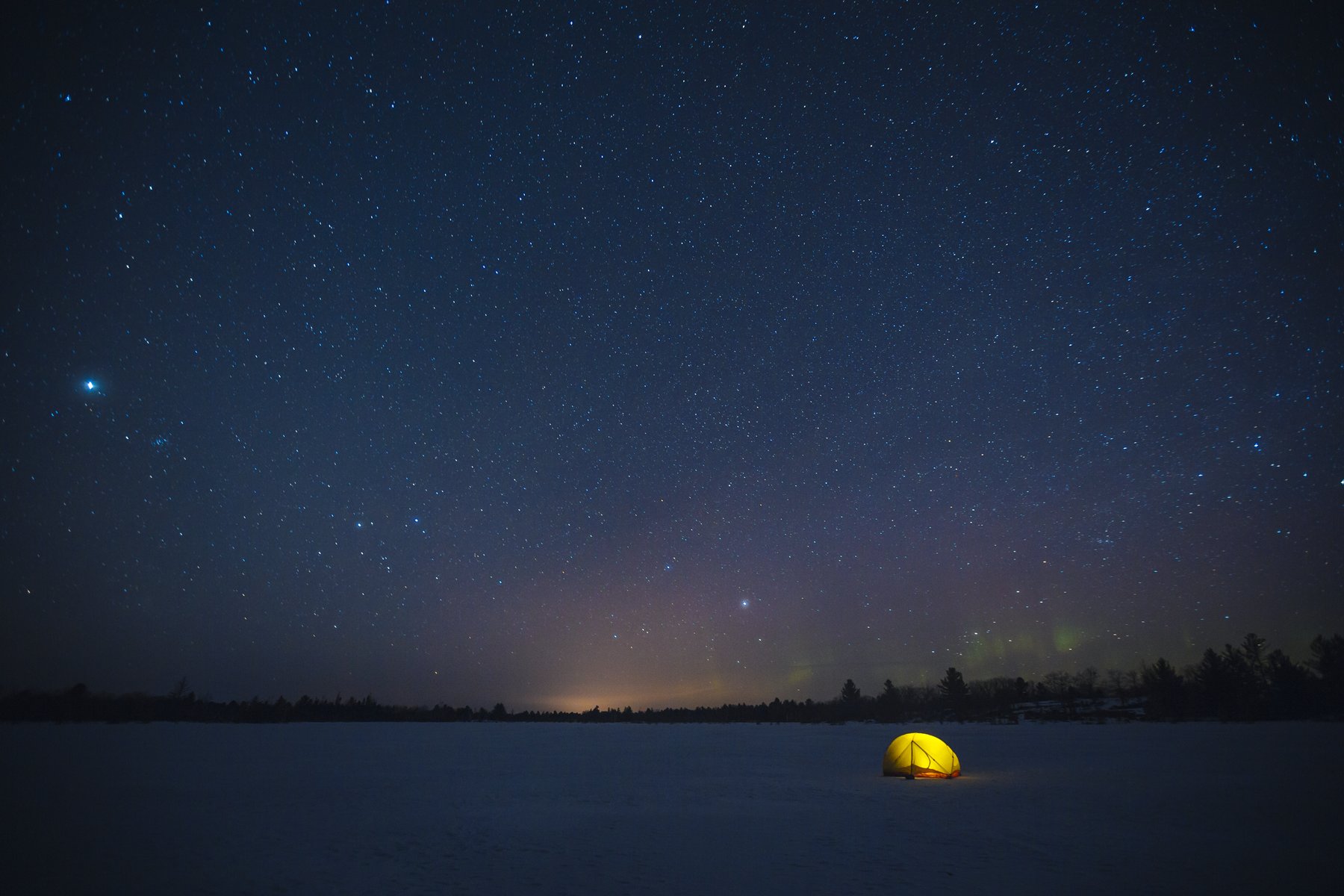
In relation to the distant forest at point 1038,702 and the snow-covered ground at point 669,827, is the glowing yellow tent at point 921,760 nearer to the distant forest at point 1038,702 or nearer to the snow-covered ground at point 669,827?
the snow-covered ground at point 669,827

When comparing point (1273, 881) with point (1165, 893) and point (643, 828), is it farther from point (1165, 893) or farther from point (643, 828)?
point (643, 828)

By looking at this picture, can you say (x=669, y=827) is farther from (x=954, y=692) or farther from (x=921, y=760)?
(x=954, y=692)

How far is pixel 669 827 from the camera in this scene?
11.3 m

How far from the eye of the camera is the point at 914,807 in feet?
42.0

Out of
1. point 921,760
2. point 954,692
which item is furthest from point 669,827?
point 954,692

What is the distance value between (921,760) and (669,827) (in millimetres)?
9944

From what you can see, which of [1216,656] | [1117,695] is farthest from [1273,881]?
[1117,695]

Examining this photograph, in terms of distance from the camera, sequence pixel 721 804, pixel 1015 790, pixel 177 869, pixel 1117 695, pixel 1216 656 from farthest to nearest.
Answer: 1. pixel 1117 695
2. pixel 1216 656
3. pixel 1015 790
4. pixel 721 804
5. pixel 177 869

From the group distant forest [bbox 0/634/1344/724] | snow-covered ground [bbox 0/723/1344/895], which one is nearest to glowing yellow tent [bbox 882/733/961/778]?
snow-covered ground [bbox 0/723/1344/895]

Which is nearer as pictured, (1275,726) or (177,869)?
(177,869)

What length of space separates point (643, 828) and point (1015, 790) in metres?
9.89

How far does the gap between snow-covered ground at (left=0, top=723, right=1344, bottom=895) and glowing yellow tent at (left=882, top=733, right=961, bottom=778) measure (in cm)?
57

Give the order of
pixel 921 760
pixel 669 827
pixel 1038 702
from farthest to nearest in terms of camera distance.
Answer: pixel 1038 702 < pixel 921 760 < pixel 669 827

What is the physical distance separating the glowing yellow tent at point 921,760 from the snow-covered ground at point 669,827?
569 mm
